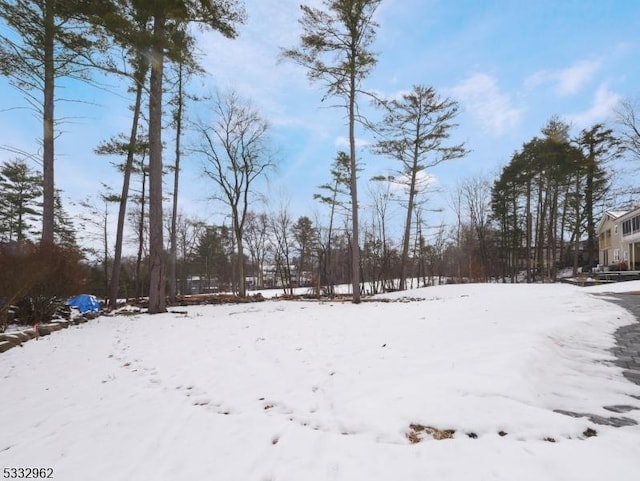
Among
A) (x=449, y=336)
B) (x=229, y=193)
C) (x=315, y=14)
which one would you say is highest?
(x=315, y=14)

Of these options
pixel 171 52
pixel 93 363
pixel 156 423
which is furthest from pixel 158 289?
pixel 156 423

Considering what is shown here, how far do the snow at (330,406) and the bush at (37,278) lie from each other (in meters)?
2.04

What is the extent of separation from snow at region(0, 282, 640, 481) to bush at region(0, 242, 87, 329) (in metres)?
2.04

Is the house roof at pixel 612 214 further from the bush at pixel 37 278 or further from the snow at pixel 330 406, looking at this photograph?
the bush at pixel 37 278

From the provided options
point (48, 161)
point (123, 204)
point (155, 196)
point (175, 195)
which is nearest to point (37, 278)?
point (155, 196)

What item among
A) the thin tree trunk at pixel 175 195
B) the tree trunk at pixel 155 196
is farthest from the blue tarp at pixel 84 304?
the thin tree trunk at pixel 175 195

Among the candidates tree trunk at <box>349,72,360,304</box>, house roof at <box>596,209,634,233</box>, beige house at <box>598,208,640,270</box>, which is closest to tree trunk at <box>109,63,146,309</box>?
tree trunk at <box>349,72,360,304</box>

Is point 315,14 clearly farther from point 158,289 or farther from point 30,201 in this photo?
point 30,201

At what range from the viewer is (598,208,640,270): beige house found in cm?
2505

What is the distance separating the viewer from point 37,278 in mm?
7043

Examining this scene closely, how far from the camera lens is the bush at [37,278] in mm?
6666

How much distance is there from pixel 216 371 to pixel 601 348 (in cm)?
477

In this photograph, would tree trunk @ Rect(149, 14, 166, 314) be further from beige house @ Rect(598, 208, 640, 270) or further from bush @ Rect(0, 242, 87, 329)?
beige house @ Rect(598, 208, 640, 270)

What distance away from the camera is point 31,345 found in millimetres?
5809
